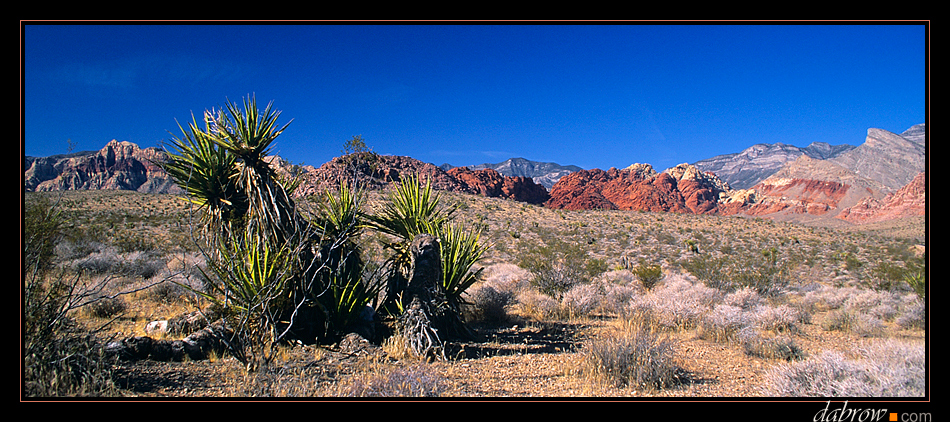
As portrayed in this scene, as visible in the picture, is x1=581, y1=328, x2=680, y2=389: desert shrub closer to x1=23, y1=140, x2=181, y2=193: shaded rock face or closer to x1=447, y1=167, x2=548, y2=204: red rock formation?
x1=447, y1=167, x2=548, y2=204: red rock formation

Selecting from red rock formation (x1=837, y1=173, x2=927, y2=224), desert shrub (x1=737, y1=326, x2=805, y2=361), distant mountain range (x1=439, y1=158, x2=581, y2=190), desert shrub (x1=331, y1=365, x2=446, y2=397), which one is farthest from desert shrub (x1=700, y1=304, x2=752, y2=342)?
distant mountain range (x1=439, y1=158, x2=581, y2=190)

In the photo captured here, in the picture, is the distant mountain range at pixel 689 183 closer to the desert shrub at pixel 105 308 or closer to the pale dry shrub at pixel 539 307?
the pale dry shrub at pixel 539 307

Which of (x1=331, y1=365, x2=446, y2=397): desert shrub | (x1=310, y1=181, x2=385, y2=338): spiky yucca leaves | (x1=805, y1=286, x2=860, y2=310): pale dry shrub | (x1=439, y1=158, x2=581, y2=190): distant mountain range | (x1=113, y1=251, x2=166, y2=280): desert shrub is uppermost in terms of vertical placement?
(x1=439, y1=158, x2=581, y2=190): distant mountain range

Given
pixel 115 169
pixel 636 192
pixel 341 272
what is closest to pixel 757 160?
pixel 636 192

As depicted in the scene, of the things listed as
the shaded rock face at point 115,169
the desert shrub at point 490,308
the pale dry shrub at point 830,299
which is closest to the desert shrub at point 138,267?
the desert shrub at point 490,308

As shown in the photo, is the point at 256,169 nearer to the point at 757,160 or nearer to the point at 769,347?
the point at 769,347

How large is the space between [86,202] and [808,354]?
42.5 metres

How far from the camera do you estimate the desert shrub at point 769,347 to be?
233 inches

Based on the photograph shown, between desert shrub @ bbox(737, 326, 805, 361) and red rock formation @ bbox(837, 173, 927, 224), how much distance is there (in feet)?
128

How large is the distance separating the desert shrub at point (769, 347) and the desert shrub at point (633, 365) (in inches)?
77.3

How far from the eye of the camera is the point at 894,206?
4297 centimetres

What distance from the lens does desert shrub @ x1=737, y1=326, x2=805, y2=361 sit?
19.4ft
